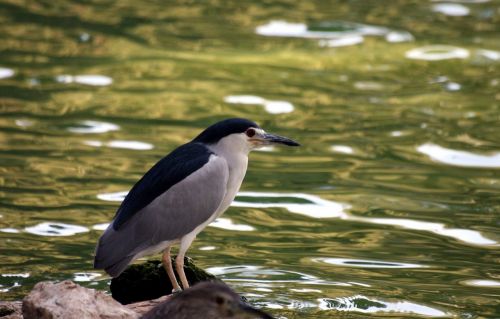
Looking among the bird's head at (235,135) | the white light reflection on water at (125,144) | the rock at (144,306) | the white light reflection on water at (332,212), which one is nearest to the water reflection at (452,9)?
the white light reflection on water at (125,144)

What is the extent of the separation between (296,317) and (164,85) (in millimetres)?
8787

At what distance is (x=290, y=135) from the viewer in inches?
597

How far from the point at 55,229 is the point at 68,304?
3.99m

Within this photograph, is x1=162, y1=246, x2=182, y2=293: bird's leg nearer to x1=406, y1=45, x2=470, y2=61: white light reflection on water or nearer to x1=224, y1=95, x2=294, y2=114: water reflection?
x1=224, y1=95, x2=294, y2=114: water reflection

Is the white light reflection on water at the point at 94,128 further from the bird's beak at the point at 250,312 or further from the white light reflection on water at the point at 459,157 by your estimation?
the bird's beak at the point at 250,312

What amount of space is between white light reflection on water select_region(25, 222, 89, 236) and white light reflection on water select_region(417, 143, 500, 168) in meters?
4.75

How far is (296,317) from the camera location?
9180 millimetres

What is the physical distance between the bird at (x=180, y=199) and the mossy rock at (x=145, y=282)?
0.43m

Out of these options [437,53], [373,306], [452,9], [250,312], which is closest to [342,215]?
[373,306]

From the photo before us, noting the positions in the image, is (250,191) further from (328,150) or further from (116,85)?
(116,85)

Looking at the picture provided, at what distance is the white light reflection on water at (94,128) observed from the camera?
1536cm

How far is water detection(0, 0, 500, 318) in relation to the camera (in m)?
10.6

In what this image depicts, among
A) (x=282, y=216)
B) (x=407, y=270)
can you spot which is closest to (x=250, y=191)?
(x=282, y=216)

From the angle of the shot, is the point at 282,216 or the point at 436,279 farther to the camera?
the point at 282,216
